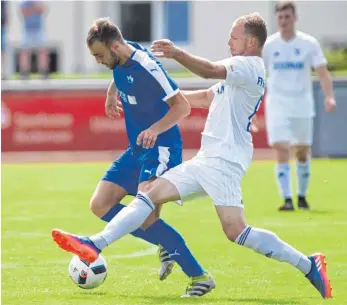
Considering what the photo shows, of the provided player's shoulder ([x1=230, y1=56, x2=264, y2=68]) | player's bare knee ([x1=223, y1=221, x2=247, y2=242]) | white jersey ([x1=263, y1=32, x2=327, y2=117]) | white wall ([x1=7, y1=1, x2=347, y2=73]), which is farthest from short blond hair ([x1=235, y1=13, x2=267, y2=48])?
white wall ([x1=7, y1=1, x2=347, y2=73])

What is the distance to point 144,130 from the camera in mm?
7703

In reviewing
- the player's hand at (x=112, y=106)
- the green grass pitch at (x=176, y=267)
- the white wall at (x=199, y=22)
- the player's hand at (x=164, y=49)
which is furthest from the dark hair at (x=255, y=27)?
the white wall at (x=199, y=22)

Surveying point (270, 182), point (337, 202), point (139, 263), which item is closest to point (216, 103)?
point (139, 263)

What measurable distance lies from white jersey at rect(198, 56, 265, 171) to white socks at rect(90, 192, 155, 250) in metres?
0.53

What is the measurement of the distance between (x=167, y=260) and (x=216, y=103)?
1.25m

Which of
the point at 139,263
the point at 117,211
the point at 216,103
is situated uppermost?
the point at 216,103

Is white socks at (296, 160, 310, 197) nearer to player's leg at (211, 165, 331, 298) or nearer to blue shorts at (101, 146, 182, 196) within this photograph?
blue shorts at (101, 146, 182, 196)

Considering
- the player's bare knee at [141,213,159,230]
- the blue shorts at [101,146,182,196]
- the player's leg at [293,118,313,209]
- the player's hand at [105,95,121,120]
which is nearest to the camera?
the blue shorts at [101,146,182,196]

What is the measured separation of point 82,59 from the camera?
38.0 m

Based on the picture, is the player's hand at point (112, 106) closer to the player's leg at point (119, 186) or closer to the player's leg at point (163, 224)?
the player's leg at point (119, 186)

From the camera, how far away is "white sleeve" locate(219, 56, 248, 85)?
7.26 metres

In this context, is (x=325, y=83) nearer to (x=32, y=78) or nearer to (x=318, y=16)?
(x=32, y=78)

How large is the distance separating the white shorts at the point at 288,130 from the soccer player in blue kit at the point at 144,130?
18.3 ft

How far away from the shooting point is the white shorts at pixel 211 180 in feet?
24.3
